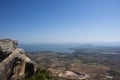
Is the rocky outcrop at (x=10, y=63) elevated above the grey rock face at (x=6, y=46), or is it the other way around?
the grey rock face at (x=6, y=46)

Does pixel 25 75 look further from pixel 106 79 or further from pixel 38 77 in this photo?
pixel 106 79

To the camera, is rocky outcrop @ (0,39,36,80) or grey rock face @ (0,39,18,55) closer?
rocky outcrop @ (0,39,36,80)

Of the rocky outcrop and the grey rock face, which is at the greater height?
the grey rock face

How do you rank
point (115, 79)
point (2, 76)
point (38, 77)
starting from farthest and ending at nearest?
point (115, 79)
point (38, 77)
point (2, 76)

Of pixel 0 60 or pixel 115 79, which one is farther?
pixel 115 79

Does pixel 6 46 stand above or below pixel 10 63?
above

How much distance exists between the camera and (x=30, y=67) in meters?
16.9

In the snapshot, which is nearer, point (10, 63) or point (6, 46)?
point (10, 63)

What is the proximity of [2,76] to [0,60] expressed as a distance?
1.51 m

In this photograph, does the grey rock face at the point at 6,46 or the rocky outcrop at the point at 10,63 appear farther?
the grey rock face at the point at 6,46

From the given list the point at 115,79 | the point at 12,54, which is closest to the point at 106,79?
the point at 115,79

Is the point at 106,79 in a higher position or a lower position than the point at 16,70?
lower

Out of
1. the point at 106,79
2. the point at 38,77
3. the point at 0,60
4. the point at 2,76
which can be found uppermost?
the point at 0,60

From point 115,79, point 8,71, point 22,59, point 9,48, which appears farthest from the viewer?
point 115,79
